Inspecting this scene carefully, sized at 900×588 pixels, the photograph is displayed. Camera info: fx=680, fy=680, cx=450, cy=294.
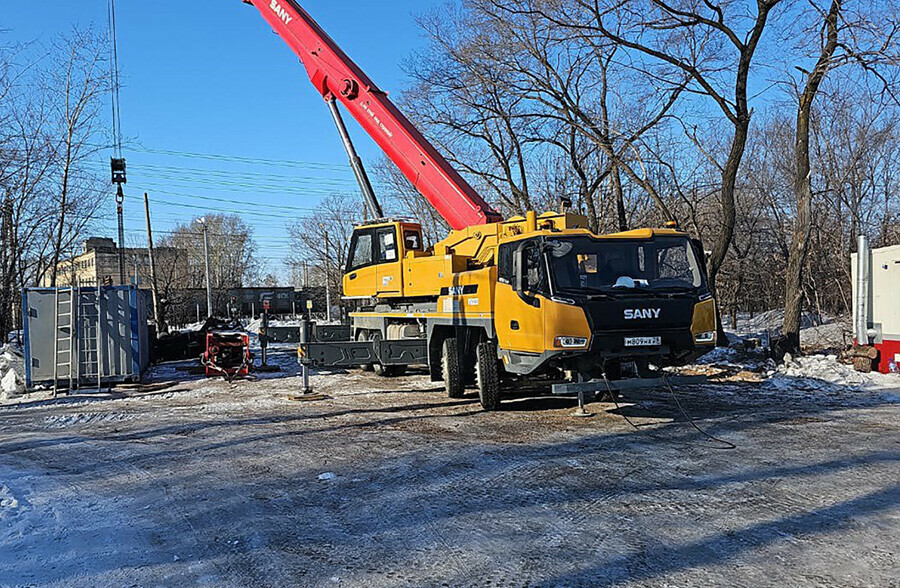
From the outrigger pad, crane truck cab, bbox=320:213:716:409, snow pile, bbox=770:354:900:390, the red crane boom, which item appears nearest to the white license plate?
crane truck cab, bbox=320:213:716:409

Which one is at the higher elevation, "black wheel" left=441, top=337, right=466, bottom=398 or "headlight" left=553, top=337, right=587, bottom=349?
"headlight" left=553, top=337, right=587, bottom=349

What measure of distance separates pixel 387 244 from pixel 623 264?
20.8 ft

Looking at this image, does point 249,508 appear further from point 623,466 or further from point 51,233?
point 51,233

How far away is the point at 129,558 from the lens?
4.90 m

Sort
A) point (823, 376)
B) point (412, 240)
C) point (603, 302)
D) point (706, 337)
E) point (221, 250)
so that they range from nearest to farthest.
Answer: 1. point (603, 302)
2. point (706, 337)
3. point (823, 376)
4. point (412, 240)
5. point (221, 250)

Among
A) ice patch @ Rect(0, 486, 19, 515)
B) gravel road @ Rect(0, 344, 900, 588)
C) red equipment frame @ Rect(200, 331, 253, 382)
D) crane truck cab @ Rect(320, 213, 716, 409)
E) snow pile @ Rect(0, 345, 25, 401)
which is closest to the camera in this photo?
gravel road @ Rect(0, 344, 900, 588)

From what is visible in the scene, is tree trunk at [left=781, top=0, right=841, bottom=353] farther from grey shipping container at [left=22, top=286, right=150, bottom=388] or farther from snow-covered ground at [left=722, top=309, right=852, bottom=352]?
grey shipping container at [left=22, top=286, right=150, bottom=388]

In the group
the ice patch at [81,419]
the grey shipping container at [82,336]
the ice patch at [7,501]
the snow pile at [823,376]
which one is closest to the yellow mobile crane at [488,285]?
the ice patch at [81,419]

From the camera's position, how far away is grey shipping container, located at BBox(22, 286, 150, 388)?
1464 centimetres

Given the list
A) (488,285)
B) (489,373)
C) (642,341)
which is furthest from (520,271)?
(489,373)

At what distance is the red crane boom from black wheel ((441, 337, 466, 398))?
2545mm

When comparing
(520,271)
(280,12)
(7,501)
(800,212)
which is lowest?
(7,501)

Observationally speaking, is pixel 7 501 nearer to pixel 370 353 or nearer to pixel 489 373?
pixel 489 373

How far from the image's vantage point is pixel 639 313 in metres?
8.89
